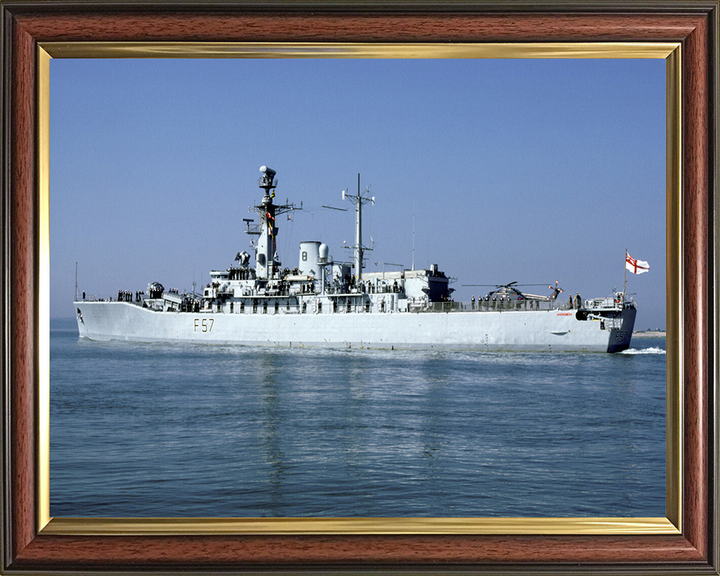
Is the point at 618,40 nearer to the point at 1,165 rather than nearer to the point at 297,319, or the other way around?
the point at 1,165

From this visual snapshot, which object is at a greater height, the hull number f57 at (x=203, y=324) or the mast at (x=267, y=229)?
the mast at (x=267, y=229)

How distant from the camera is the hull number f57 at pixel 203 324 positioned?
4422cm

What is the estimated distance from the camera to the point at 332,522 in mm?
3049

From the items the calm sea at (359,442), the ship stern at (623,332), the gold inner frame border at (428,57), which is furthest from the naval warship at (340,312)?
the gold inner frame border at (428,57)

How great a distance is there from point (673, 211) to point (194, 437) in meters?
10.1

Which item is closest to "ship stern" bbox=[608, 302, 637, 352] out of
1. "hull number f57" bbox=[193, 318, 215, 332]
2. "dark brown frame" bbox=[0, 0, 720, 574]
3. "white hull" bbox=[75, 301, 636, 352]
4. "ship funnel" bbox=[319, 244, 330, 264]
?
"white hull" bbox=[75, 301, 636, 352]

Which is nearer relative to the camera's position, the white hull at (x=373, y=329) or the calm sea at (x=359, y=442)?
the calm sea at (x=359, y=442)

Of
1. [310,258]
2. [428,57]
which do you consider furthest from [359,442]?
[310,258]

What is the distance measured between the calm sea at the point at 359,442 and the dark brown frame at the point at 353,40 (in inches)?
8.5

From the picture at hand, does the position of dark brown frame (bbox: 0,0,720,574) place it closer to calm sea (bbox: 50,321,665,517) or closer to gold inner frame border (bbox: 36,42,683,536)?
gold inner frame border (bbox: 36,42,683,536)

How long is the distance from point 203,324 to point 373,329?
13.6m

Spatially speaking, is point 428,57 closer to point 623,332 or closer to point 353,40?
point 353,40

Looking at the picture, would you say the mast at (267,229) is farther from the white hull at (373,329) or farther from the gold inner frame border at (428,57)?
the gold inner frame border at (428,57)

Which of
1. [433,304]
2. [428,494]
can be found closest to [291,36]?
[428,494]
